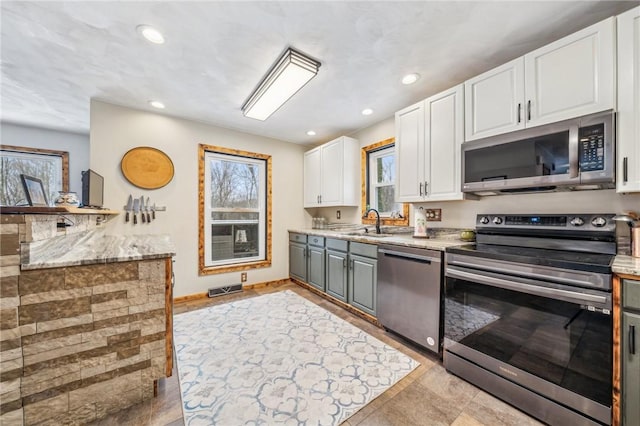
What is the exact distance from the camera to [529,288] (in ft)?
4.51

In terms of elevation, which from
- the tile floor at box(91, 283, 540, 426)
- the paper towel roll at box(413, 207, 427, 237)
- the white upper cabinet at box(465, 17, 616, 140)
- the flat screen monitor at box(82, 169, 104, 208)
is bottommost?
the tile floor at box(91, 283, 540, 426)

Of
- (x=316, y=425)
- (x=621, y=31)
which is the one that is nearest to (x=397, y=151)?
(x=621, y=31)

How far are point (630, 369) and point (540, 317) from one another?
1.11 ft

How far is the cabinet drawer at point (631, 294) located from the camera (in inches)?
43.2

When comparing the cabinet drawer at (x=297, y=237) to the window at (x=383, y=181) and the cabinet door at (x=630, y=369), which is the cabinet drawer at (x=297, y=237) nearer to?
the window at (x=383, y=181)

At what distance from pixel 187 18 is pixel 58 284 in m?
1.76

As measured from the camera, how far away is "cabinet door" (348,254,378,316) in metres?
2.47

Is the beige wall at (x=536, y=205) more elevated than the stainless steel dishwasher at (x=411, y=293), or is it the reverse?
the beige wall at (x=536, y=205)

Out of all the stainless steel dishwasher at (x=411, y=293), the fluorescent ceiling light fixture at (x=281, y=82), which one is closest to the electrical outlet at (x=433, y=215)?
the stainless steel dishwasher at (x=411, y=293)

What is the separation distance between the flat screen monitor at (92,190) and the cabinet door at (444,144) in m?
3.25

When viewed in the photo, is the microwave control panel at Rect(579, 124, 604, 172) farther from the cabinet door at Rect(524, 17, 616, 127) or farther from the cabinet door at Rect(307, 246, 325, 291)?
the cabinet door at Rect(307, 246, 325, 291)

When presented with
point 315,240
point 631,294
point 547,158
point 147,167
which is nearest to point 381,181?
point 315,240

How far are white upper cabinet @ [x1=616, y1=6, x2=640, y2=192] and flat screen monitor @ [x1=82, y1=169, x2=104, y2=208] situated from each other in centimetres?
400

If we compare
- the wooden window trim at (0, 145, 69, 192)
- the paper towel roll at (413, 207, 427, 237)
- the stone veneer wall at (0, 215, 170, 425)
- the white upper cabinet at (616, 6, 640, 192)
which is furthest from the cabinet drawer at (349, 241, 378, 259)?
the wooden window trim at (0, 145, 69, 192)
